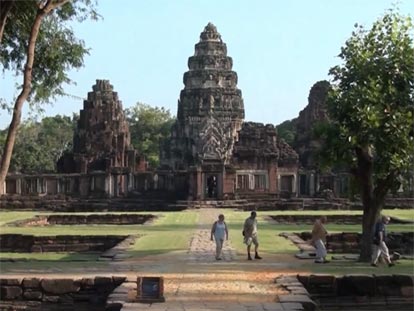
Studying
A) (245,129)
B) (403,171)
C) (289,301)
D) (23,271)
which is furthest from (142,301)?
(245,129)

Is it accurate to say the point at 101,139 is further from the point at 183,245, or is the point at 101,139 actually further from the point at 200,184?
the point at 183,245

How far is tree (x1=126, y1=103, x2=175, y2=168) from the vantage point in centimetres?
8806

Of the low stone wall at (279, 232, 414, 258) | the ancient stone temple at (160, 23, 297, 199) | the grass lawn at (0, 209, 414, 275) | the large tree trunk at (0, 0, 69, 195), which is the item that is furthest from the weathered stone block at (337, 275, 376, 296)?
the ancient stone temple at (160, 23, 297, 199)

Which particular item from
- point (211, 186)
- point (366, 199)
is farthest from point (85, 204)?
point (366, 199)

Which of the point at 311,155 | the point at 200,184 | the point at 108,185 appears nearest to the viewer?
the point at 200,184

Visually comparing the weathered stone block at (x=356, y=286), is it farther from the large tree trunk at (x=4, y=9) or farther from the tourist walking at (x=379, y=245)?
the large tree trunk at (x=4, y=9)

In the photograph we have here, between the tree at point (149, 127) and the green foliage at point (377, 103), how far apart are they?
227ft

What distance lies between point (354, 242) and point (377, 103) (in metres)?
8.09

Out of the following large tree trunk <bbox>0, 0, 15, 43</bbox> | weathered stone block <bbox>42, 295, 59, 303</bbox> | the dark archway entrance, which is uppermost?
large tree trunk <bbox>0, 0, 15, 43</bbox>

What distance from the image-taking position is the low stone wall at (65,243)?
22.1 meters

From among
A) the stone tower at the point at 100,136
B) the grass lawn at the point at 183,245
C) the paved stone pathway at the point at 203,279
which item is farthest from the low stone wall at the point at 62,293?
the stone tower at the point at 100,136

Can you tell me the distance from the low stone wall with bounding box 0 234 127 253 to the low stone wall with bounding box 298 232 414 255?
5.74 meters

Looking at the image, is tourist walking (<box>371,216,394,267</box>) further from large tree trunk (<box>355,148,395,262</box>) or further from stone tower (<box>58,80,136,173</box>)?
stone tower (<box>58,80,136,173</box>)

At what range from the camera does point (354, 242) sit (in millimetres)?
22703
